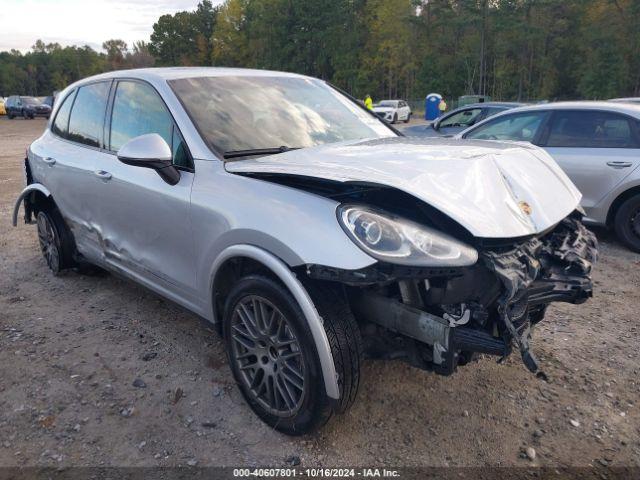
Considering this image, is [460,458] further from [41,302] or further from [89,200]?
[41,302]

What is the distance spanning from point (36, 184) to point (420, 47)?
68.2 metres

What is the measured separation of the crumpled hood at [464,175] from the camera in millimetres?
2371

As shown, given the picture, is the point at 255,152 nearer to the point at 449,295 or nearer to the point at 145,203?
the point at 145,203

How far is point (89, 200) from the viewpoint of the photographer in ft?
13.4

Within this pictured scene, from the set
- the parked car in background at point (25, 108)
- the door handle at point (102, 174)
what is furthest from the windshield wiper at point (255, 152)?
the parked car in background at point (25, 108)

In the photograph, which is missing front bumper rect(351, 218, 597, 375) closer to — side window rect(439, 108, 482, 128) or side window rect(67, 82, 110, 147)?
side window rect(67, 82, 110, 147)

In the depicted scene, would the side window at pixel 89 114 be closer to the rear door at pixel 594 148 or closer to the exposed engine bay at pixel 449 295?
the exposed engine bay at pixel 449 295

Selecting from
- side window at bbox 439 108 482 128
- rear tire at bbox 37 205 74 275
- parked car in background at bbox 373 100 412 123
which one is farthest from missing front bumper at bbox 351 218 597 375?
parked car in background at bbox 373 100 412 123

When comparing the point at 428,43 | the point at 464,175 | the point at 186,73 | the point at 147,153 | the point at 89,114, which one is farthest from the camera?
the point at 428,43

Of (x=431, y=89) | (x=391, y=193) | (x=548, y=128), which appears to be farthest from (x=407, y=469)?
(x=431, y=89)

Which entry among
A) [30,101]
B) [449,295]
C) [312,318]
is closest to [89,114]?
[312,318]

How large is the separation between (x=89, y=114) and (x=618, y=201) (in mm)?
Answer: 5425

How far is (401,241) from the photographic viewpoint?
2.27 m

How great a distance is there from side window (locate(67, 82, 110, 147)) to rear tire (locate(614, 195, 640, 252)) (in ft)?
17.3
